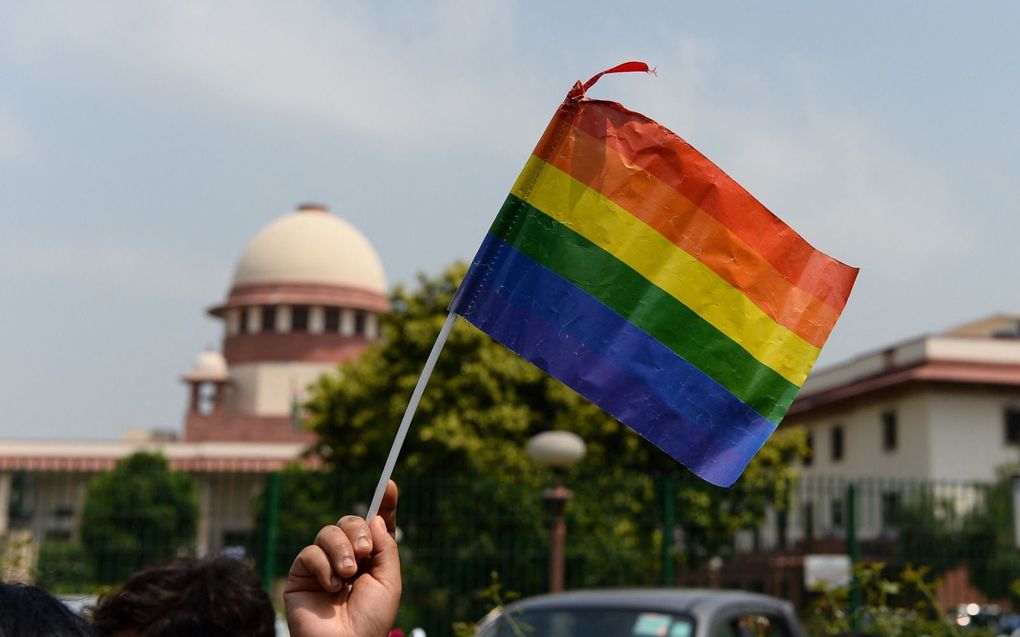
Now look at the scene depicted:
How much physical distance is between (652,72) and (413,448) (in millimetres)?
25425

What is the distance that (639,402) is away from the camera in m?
2.79

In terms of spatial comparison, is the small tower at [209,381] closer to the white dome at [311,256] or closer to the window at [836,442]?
the white dome at [311,256]

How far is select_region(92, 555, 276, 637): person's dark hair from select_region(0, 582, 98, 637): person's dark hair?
0.86m

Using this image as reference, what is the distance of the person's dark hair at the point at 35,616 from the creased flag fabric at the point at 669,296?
1.18 m

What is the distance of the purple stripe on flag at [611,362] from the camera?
2.71 m

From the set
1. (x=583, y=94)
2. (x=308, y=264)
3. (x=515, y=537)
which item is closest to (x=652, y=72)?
(x=583, y=94)

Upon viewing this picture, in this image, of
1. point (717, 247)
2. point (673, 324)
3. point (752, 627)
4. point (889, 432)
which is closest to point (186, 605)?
point (673, 324)

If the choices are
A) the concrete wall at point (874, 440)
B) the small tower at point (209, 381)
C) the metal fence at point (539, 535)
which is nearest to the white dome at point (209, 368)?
the small tower at point (209, 381)

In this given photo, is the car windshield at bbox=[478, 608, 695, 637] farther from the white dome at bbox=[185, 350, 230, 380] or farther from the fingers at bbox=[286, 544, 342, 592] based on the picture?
the white dome at bbox=[185, 350, 230, 380]

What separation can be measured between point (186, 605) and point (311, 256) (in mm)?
61607

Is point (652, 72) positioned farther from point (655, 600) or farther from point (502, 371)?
point (502, 371)

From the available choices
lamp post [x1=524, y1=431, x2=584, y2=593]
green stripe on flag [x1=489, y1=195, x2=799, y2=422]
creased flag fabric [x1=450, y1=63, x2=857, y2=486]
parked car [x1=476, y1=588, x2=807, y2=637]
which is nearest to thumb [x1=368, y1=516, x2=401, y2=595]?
creased flag fabric [x1=450, y1=63, x2=857, y2=486]

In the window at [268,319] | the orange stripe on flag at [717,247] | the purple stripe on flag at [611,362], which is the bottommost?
the purple stripe on flag at [611,362]

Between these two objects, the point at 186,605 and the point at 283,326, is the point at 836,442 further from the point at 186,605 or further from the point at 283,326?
the point at 186,605
